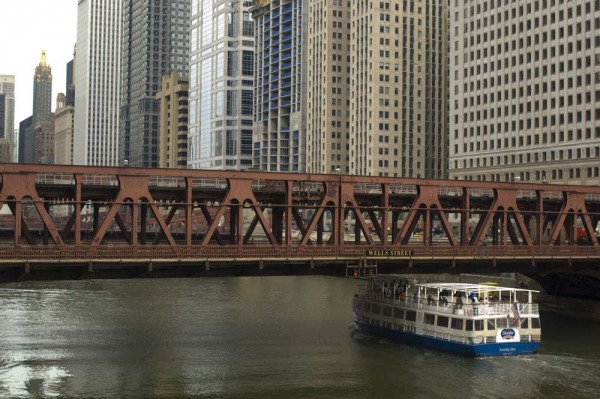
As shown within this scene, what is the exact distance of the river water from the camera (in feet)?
179

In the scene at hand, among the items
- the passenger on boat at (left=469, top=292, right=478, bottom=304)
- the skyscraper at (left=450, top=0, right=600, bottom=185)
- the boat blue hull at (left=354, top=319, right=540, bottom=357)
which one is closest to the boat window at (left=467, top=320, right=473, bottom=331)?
A: the boat blue hull at (left=354, top=319, right=540, bottom=357)

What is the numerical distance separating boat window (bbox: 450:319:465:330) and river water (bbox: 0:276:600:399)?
2277 millimetres

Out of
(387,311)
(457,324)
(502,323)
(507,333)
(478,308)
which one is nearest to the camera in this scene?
(478,308)

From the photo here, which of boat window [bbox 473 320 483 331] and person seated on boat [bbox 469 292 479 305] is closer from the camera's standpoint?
boat window [bbox 473 320 483 331]

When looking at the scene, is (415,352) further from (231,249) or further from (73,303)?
(73,303)

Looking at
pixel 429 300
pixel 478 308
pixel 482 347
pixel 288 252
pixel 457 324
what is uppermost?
pixel 288 252

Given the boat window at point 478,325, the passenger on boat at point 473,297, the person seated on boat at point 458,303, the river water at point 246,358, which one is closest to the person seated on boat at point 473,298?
the passenger on boat at point 473,297

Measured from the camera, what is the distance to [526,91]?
581ft

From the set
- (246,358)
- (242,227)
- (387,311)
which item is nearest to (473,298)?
(387,311)

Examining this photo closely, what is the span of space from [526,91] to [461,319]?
119 metres

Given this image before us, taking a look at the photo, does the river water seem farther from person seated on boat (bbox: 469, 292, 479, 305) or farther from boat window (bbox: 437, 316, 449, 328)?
person seated on boat (bbox: 469, 292, 479, 305)

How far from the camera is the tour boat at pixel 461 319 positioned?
218 ft

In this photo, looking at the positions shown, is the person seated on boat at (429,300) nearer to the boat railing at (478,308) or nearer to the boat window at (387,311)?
the boat railing at (478,308)

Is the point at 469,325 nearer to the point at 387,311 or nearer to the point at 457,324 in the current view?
the point at 457,324
